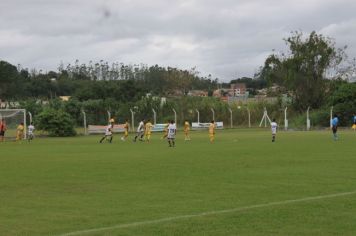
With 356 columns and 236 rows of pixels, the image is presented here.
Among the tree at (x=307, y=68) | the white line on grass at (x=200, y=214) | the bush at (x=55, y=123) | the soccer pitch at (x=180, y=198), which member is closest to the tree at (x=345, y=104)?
the tree at (x=307, y=68)

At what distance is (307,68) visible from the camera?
74.9 metres

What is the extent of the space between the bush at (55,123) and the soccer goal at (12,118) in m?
1.45

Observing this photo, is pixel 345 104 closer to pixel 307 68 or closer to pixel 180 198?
pixel 307 68

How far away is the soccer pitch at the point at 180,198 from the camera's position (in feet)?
30.3

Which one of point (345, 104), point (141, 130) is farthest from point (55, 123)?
point (345, 104)

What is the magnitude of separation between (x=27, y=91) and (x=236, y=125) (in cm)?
6219

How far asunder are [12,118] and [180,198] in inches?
1656

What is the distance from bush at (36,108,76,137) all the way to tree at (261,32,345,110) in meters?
32.6

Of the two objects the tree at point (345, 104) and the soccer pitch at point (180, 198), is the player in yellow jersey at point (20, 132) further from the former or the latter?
the tree at point (345, 104)

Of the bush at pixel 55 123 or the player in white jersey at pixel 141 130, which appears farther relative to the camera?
the bush at pixel 55 123

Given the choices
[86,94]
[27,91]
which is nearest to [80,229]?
[86,94]

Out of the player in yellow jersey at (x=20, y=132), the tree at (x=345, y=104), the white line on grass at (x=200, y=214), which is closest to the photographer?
the white line on grass at (x=200, y=214)

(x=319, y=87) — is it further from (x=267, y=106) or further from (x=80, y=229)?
(x=80, y=229)

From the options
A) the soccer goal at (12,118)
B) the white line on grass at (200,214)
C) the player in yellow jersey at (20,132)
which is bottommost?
the white line on grass at (200,214)
